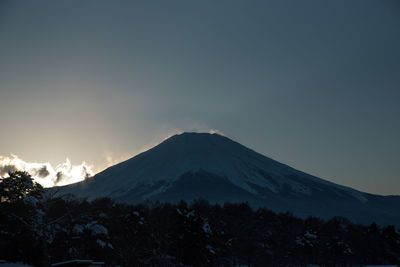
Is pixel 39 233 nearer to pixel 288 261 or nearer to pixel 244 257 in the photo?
pixel 244 257

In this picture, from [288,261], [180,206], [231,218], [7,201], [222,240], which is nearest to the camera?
[7,201]

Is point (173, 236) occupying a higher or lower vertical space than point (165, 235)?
higher

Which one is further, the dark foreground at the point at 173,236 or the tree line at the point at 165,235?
the dark foreground at the point at 173,236

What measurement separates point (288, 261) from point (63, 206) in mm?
65442

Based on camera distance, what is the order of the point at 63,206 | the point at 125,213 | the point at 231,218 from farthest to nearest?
the point at 231,218 < the point at 125,213 < the point at 63,206

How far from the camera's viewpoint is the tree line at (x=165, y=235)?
48.2 metres

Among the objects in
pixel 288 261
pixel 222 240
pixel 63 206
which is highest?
pixel 63 206

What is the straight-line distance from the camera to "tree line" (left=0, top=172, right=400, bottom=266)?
4822 cm

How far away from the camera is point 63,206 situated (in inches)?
2724

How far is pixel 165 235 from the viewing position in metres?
79.9

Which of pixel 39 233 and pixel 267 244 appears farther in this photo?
pixel 267 244

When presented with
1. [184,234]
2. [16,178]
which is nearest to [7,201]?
[16,178]

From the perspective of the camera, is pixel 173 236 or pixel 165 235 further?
pixel 165 235

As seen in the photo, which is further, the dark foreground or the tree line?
the dark foreground
